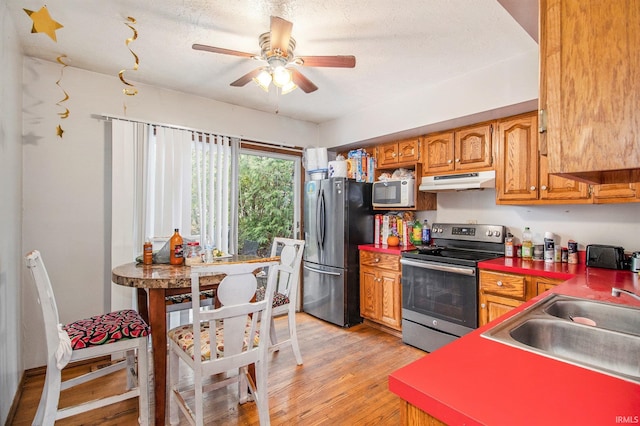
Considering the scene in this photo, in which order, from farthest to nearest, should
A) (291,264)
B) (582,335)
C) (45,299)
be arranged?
(291,264) < (45,299) < (582,335)

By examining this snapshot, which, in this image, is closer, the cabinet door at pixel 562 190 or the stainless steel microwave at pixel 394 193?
the cabinet door at pixel 562 190

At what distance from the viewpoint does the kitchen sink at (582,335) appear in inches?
37.5

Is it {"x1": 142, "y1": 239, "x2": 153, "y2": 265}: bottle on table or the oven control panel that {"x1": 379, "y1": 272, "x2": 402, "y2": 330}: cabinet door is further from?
{"x1": 142, "y1": 239, "x2": 153, "y2": 265}: bottle on table

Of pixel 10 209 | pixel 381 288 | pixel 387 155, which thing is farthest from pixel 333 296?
pixel 10 209

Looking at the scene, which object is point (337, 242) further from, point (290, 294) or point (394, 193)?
point (290, 294)

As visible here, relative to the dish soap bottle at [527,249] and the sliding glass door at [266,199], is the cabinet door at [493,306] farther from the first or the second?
the sliding glass door at [266,199]

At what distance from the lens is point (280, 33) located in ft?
5.64

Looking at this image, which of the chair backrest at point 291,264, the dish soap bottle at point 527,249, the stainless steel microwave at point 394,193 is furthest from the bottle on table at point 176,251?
the dish soap bottle at point 527,249

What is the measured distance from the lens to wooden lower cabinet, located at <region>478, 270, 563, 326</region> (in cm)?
220

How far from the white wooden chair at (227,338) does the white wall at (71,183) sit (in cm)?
137

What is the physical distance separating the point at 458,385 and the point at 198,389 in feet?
4.39

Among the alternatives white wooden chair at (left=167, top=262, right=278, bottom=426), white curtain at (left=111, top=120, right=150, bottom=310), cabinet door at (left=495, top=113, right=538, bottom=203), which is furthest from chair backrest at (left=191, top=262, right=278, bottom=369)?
cabinet door at (left=495, top=113, right=538, bottom=203)

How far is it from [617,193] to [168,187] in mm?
3496

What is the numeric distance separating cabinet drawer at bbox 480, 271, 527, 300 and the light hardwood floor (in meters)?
0.89
